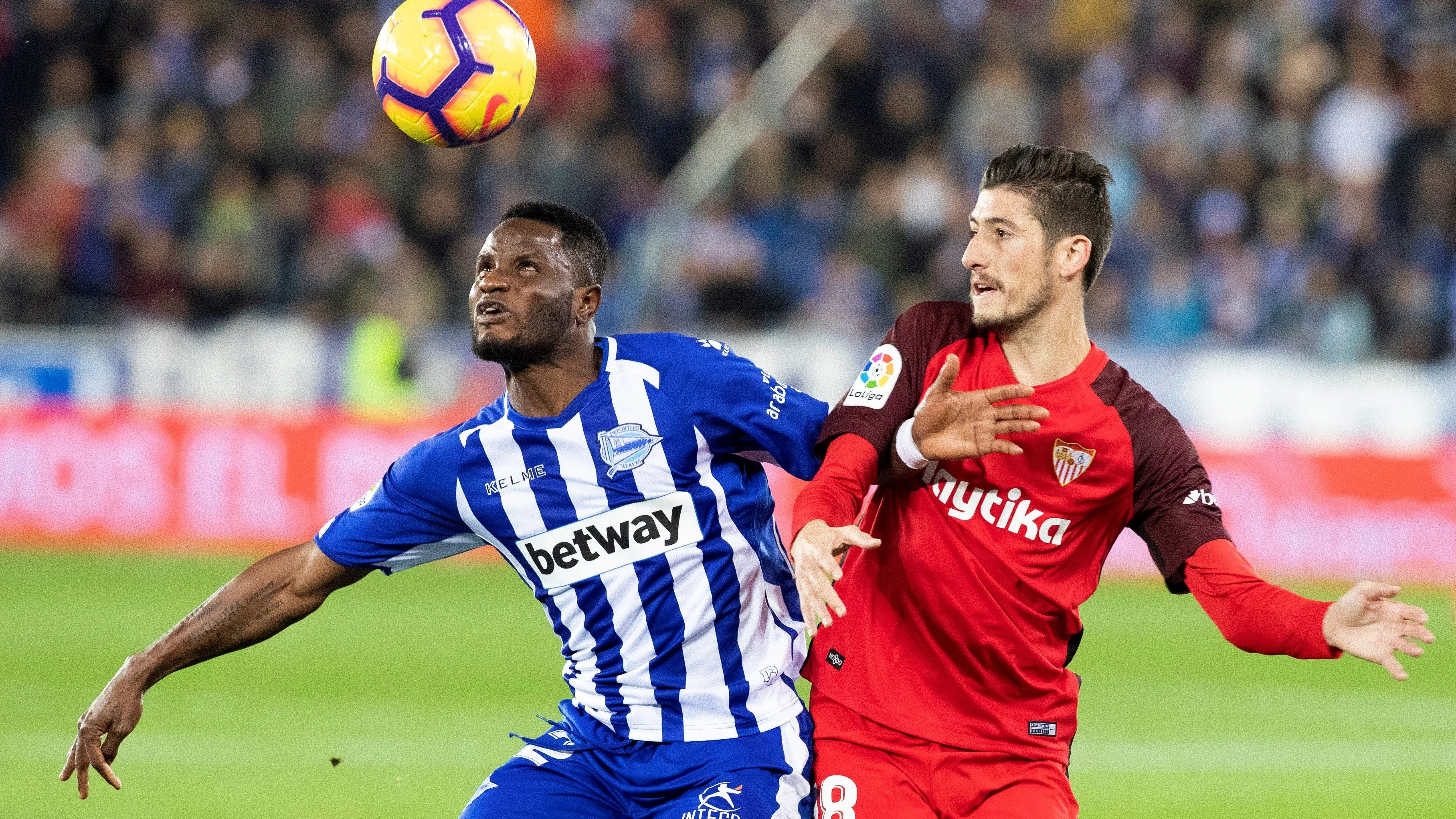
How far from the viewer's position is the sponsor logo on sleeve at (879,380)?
15.5 ft

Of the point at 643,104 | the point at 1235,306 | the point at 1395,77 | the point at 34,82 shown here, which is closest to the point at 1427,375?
the point at 1235,306

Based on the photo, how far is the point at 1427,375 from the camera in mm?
14938

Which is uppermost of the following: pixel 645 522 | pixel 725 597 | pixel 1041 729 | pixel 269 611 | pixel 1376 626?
pixel 645 522

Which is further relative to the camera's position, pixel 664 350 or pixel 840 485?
pixel 664 350

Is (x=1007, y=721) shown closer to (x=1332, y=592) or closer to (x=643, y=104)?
(x=1332, y=592)

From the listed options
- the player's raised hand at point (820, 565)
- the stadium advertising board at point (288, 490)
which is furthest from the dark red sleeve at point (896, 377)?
the stadium advertising board at point (288, 490)

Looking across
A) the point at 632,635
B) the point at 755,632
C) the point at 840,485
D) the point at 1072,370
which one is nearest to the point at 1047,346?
the point at 1072,370

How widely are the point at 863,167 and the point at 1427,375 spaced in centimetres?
588

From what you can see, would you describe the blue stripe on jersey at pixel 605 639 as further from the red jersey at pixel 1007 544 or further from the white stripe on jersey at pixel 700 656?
the red jersey at pixel 1007 544

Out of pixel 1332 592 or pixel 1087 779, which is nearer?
pixel 1087 779

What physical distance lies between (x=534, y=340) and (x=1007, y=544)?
1405mm

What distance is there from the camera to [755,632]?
16.2 feet

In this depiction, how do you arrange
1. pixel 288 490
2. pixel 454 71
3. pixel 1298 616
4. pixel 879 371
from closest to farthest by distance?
pixel 1298 616, pixel 879 371, pixel 454 71, pixel 288 490

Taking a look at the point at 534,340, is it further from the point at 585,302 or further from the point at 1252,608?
the point at 1252,608
